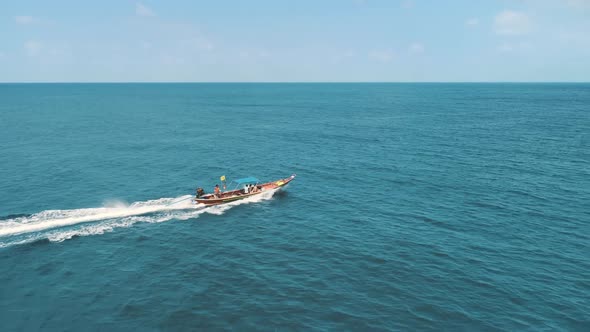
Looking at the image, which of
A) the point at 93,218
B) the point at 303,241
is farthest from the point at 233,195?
the point at 93,218

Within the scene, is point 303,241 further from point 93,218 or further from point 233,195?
point 93,218

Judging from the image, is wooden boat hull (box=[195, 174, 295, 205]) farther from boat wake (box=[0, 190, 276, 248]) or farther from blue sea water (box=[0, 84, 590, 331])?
blue sea water (box=[0, 84, 590, 331])

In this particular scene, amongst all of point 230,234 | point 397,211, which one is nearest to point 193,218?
point 230,234

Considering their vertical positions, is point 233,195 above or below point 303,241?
above

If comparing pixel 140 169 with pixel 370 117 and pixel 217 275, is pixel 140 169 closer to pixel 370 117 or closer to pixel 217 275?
pixel 217 275

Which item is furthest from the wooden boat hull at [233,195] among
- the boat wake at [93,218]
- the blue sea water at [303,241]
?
the blue sea water at [303,241]

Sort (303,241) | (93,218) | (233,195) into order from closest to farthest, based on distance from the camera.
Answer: (303,241)
(93,218)
(233,195)

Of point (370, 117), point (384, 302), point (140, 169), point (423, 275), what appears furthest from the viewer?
point (370, 117)
